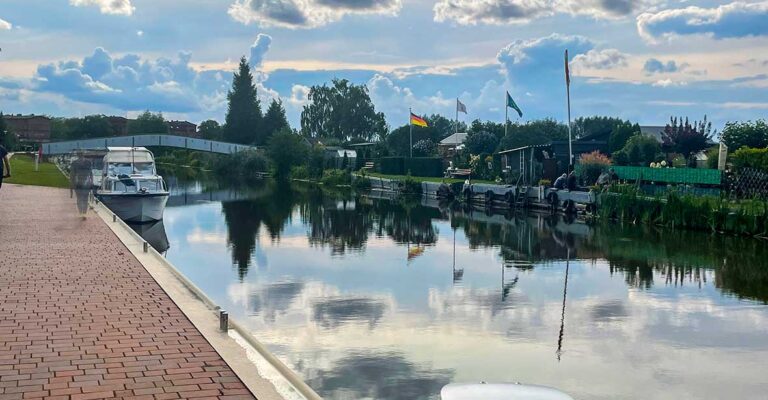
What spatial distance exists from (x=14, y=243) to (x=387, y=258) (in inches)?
359

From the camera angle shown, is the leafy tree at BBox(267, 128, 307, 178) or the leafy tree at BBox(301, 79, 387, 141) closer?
the leafy tree at BBox(267, 128, 307, 178)

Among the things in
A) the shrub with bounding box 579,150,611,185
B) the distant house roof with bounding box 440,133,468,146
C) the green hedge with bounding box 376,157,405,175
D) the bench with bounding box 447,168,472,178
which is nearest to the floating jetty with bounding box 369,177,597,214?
the shrub with bounding box 579,150,611,185

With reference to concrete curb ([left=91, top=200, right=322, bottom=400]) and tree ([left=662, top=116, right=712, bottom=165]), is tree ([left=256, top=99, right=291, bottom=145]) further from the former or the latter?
concrete curb ([left=91, top=200, right=322, bottom=400])

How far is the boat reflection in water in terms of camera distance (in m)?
23.6

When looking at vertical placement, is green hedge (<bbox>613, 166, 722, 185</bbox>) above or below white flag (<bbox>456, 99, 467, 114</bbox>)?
A: below

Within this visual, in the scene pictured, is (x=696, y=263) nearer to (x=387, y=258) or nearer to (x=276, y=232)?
(x=387, y=258)

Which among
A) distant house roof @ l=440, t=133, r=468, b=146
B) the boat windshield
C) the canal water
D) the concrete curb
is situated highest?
distant house roof @ l=440, t=133, r=468, b=146

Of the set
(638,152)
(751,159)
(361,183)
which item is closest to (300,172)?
(361,183)

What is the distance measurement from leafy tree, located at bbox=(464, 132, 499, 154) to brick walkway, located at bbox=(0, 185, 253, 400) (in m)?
47.5

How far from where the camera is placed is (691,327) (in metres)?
13.5

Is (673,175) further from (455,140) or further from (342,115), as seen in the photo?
(342,115)

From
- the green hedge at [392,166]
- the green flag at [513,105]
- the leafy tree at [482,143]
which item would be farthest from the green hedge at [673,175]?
the green hedge at [392,166]

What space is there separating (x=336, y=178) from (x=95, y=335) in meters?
55.9

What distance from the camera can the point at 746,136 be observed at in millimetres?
39875
